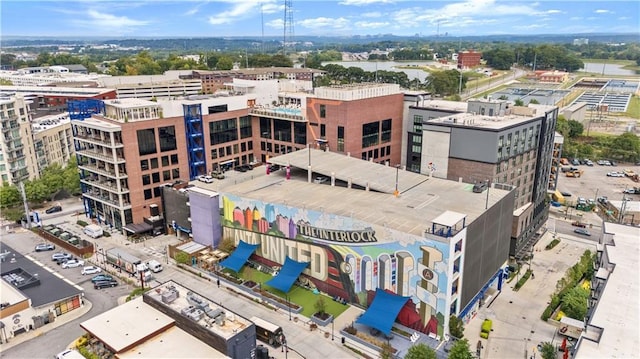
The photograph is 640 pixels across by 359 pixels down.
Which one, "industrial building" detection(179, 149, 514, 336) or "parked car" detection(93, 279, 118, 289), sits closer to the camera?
"industrial building" detection(179, 149, 514, 336)

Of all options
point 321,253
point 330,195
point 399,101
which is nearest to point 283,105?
point 399,101

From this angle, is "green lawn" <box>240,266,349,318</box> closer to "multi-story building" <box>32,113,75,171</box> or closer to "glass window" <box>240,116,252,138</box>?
"glass window" <box>240,116,252,138</box>

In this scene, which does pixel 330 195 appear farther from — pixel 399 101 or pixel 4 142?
pixel 4 142

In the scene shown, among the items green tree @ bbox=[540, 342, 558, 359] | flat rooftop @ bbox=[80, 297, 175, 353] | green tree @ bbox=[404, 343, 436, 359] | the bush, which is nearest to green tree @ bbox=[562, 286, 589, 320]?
green tree @ bbox=[540, 342, 558, 359]

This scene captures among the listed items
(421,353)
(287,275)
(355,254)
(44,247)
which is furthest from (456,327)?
(44,247)

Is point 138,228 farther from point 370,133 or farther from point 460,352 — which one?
point 460,352

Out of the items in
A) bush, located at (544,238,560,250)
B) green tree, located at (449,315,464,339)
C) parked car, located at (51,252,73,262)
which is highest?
green tree, located at (449,315,464,339)
